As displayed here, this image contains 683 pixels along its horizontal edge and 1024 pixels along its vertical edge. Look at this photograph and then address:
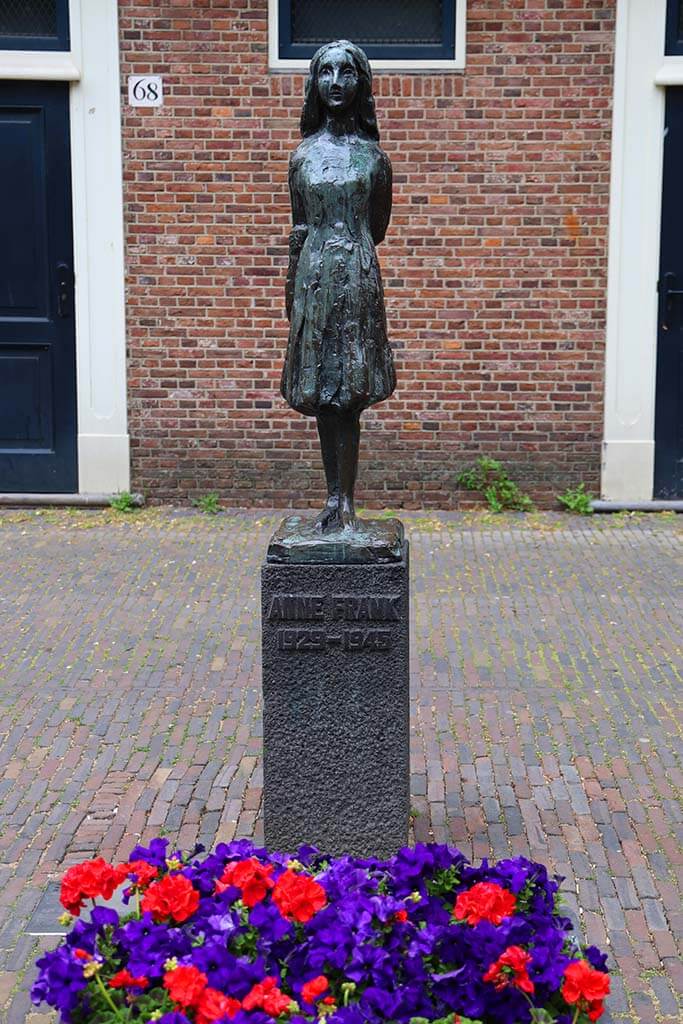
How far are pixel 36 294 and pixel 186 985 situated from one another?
23.7 ft

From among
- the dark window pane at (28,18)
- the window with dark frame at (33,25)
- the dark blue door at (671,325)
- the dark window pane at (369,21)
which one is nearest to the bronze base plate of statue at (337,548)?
the dark blue door at (671,325)

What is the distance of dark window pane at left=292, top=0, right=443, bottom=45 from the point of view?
9.10 meters

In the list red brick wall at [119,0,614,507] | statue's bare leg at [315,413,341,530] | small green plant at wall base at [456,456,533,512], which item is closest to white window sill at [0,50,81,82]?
red brick wall at [119,0,614,507]

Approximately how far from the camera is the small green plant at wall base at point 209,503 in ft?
31.2

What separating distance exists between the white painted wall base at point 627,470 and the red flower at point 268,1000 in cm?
684

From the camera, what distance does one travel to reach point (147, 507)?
9.64 metres

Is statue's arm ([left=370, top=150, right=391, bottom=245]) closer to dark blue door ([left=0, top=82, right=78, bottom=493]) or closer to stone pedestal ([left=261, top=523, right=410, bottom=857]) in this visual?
stone pedestal ([left=261, top=523, right=410, bottom=857])

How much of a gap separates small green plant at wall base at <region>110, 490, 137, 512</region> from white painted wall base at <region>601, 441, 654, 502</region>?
3.57 metres

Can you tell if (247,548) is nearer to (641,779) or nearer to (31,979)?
(641,779)

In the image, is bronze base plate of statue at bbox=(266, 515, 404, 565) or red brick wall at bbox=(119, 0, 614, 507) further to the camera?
red brick wall at bbox=(119, 0, 614, 507)

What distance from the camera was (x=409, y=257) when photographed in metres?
9.24

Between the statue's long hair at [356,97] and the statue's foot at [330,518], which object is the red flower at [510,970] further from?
the statue's long hair at [356,97]

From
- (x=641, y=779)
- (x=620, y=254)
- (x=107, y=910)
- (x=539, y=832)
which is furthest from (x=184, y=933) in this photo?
(x=620, y=254)

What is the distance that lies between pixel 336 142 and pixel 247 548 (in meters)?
4.71
